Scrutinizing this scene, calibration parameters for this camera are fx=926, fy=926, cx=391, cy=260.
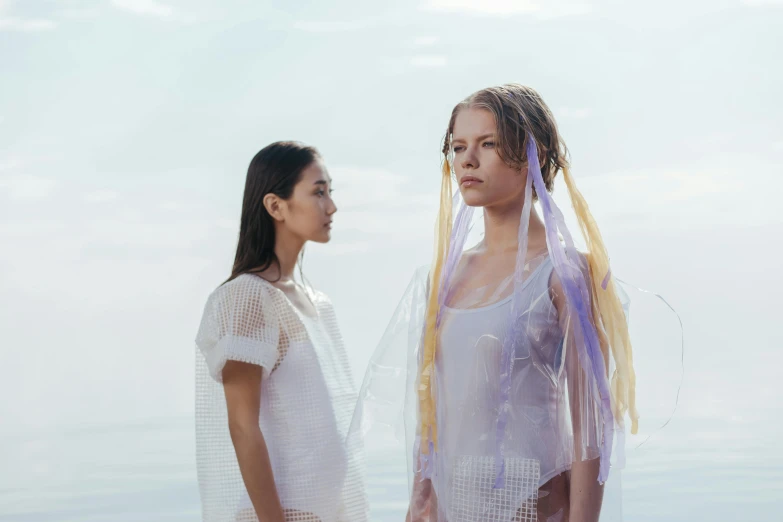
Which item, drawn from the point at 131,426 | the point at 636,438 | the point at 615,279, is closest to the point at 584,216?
the point at 615,279

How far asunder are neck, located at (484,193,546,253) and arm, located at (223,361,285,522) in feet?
1.84

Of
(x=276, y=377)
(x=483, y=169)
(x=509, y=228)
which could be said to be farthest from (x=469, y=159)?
(x=276, y=377)

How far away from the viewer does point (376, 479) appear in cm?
647

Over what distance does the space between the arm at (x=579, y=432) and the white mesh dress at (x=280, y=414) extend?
507 mm

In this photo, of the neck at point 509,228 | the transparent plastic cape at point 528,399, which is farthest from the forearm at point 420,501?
the neck at point 509,228

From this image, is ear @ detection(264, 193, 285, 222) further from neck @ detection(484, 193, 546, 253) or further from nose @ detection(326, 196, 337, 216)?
neck @ detection(484, 193, 546, 253)

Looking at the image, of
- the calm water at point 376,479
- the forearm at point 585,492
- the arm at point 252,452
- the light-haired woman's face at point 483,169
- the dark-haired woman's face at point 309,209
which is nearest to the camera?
the forearm at point 585,492

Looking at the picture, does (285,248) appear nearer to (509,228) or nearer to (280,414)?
(280,414)

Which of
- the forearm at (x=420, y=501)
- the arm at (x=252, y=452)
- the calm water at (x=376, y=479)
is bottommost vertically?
the calm water at (x=376, y=479)

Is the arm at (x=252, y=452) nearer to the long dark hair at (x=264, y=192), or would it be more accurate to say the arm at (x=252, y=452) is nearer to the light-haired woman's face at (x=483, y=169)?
the long dark hair at (x=264, y=192)

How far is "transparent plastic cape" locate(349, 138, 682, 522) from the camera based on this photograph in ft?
5.07

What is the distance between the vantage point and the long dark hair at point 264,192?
6.49 ft

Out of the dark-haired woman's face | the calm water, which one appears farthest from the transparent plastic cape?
the calm water

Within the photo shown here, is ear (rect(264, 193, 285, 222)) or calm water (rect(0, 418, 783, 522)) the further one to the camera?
calm water (rect(0, 418, 783, 522))
